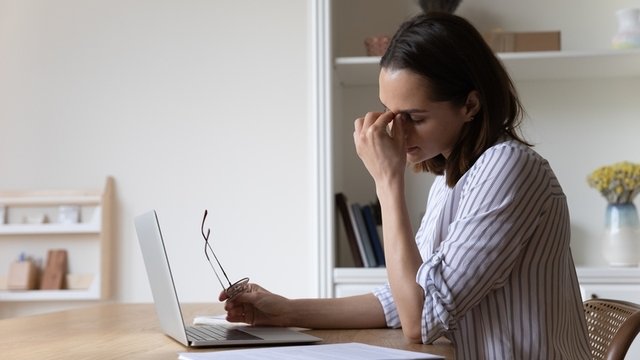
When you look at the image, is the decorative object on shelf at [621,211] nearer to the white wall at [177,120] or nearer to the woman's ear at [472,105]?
the white wall at [177,120]

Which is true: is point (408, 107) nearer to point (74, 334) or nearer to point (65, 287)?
point (74, 334)

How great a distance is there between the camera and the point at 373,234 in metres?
2.78

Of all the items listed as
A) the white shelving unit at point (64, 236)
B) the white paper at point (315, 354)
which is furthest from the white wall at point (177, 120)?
the white paper at point (315, 354)

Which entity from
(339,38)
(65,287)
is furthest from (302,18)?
(65,287)

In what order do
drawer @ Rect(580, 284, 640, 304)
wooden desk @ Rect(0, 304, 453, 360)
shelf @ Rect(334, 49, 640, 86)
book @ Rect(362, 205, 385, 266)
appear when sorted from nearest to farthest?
wooden desk @ Rect(0, 304, 453, 360) < drawer @ Rect(580, 284, 640, 304) < shelf @ Rect(334, 49, 640, 86) < book @ Rect(362, 205, 385, 266)

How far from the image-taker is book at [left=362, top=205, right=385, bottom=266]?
277cm

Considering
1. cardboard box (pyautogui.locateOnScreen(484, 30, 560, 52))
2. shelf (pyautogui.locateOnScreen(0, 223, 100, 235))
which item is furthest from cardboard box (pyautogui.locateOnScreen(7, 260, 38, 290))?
cardboard box (pyautogui.locateOnScreen(484, 30, 560, 52))

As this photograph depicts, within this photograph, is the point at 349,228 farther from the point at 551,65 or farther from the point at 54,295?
the point at 54,295

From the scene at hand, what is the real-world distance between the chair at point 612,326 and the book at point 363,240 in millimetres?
1086

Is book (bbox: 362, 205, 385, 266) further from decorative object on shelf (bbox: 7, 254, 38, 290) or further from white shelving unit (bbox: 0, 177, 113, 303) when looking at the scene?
decorative object on shelf (bbox: 7, 254, 38, 290)

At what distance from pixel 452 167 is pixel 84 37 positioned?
225 centimetres

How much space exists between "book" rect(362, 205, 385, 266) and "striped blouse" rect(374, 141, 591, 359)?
4.66ft

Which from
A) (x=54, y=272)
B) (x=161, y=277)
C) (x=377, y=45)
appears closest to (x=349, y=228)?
(x=377, y=45)

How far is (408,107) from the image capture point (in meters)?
1.36
